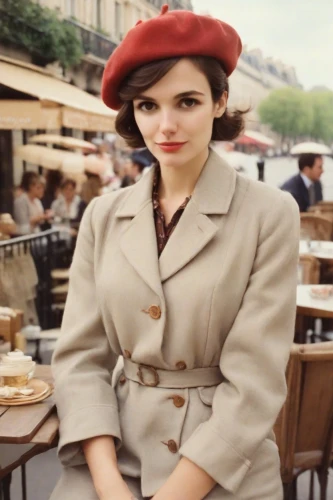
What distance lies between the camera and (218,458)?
4.99ft

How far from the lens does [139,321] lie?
1616 mm

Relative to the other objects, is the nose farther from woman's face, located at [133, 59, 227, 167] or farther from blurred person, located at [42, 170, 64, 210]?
blurred person, located at [42, 170, 64, 210]

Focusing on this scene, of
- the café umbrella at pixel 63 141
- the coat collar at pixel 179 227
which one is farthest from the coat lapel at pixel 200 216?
the café umbrella at pixel 63 141

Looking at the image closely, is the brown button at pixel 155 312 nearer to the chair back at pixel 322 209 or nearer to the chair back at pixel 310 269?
the chair back at pixel 310 269

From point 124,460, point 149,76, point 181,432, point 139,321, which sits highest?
point 149,76

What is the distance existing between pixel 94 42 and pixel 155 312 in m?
7.06

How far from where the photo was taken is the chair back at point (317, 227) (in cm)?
679

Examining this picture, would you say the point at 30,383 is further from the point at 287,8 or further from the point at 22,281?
the point at 287,8

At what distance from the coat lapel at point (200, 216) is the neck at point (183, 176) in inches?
0.8

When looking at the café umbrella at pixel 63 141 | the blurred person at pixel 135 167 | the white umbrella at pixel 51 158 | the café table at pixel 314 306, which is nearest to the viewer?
the café table at pixel 314 306

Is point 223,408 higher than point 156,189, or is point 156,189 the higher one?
point 156,189

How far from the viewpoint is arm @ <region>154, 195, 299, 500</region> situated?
1527 mm

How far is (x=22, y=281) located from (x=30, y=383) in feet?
13.0

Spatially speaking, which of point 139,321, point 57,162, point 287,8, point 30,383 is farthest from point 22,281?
point 287,8
